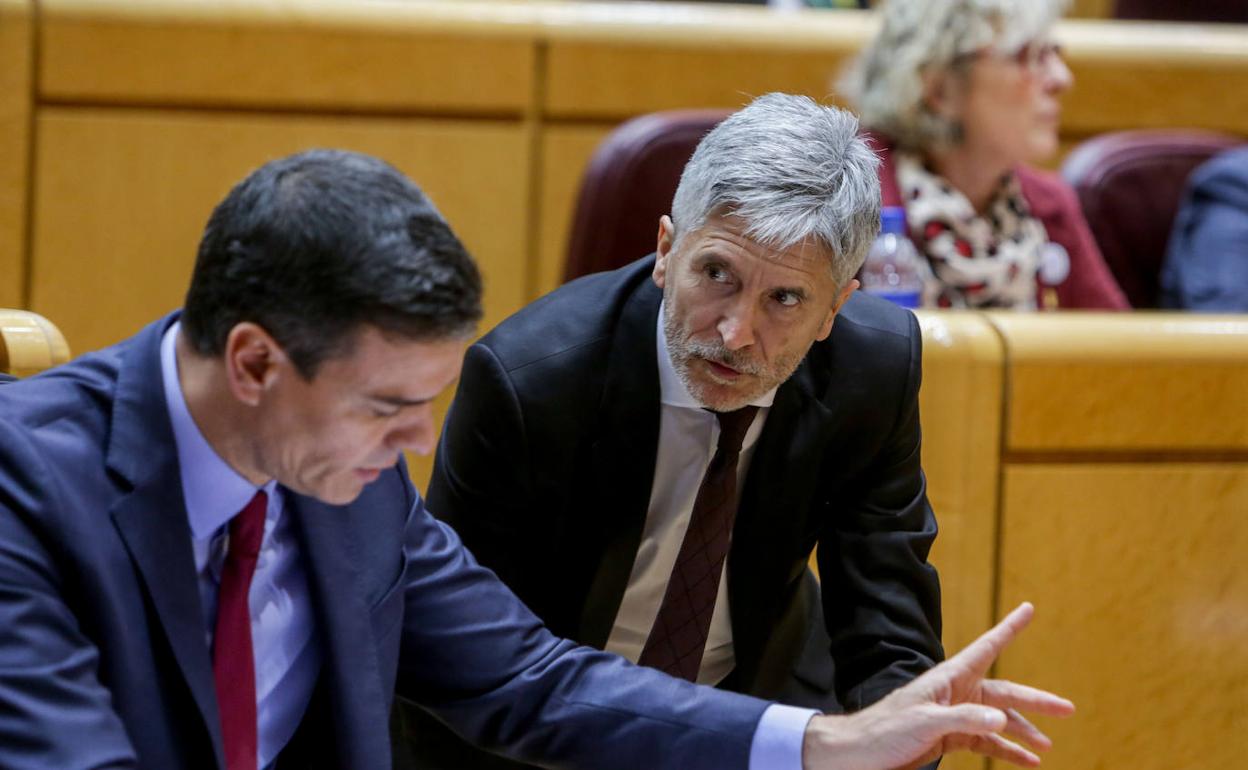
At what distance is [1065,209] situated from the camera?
2.22 metres

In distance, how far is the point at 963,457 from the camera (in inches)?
59.1

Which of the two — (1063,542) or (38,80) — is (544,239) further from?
(1063,542)

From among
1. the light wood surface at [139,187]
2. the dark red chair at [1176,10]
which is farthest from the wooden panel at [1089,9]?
the light wood surface at [139,187]

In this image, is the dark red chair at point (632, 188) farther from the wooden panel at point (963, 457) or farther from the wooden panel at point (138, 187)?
the wooden panel at point (963, 457)

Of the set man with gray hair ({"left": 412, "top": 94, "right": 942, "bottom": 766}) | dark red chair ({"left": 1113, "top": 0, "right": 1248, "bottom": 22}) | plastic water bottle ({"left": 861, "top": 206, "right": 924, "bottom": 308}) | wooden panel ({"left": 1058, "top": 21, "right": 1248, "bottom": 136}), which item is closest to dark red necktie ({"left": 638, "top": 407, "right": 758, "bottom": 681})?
man with gray hair ({"left": 412, "top": 94, "right": 942, "bottom": 766})

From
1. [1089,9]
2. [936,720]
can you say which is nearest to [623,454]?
[936,720]

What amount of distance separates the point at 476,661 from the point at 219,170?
3.91 feet

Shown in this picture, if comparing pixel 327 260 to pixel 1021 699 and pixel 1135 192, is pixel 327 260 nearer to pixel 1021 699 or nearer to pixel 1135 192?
pixel 1021 699

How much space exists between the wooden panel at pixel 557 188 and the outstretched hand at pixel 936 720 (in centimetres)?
125

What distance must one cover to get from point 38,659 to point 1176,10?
2.61 m

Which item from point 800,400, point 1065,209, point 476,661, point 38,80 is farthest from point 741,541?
point 38,80

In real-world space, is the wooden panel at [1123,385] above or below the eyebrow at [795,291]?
below

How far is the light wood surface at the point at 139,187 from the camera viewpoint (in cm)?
207

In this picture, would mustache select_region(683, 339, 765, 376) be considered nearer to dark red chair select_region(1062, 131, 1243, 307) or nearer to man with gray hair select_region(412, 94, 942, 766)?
man with gray hair select_region(412, 94, 942, 766)
